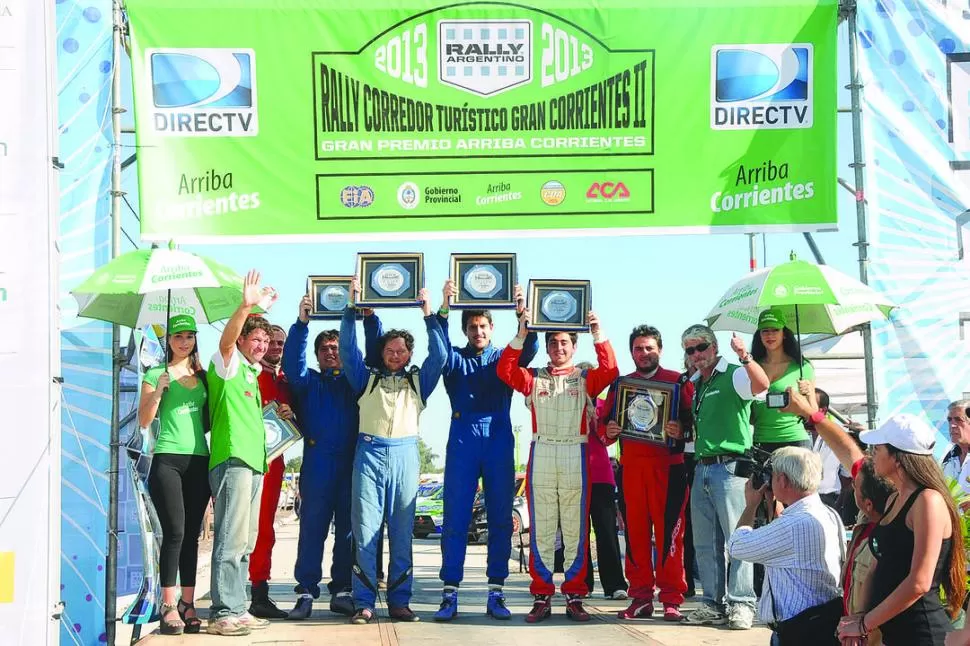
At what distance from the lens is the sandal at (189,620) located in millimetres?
5852

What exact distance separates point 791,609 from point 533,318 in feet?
8.71

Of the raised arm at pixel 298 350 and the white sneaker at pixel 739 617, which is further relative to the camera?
the raised arm at pixel 298 350

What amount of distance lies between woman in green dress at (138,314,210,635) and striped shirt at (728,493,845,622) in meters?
3.09

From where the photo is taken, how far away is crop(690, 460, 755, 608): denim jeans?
5.95 meters

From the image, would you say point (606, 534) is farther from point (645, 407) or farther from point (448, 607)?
point (448, 607)

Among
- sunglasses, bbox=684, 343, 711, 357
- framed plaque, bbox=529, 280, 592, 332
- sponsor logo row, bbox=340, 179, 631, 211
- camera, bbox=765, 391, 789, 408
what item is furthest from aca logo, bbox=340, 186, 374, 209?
camera, bbox=765, 391, 789, 408

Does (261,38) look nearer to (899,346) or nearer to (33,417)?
(33,417)

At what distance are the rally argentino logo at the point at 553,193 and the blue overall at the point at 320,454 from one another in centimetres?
135

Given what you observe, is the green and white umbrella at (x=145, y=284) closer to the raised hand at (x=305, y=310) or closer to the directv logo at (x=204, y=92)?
the raised hand at (x=305, y=310)

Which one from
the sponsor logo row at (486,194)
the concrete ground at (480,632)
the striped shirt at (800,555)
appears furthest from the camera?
the sponsor logo row at (486,194)

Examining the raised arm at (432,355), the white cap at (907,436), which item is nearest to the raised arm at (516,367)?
the raised arm at (432,355)

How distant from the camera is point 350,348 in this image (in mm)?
6270

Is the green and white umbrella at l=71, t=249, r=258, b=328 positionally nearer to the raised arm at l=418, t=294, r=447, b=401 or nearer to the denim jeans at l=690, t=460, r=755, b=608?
the raised arm at l=418, t=294, r=447, b=401

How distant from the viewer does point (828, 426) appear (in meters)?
4.61
